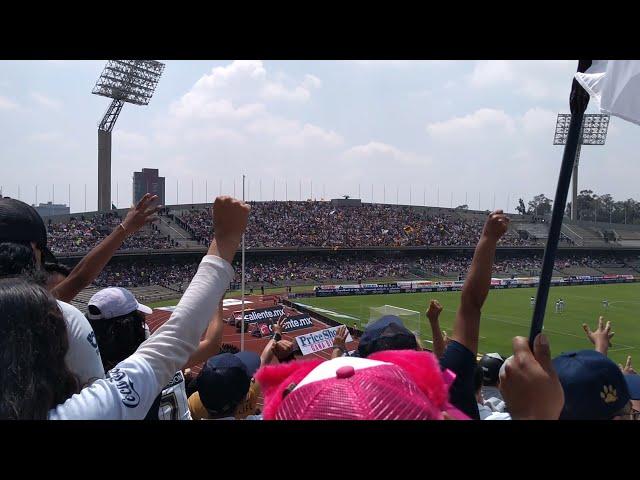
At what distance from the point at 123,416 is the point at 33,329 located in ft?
1.11

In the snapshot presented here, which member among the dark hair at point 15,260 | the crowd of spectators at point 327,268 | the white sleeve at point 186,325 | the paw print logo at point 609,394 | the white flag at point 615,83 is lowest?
the crowd of spectators at point 327,268

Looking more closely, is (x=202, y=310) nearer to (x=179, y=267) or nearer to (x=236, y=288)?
(x=236, y=288)

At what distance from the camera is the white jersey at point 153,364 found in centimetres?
137

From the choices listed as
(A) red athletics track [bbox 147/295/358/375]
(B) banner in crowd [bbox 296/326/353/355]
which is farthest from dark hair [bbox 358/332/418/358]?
(A) red athletics track [bbox 147/295/358/375]

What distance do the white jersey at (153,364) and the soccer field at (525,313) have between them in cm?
1477

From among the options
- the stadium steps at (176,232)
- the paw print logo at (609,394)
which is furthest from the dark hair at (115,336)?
the stadium steps at (176,232)

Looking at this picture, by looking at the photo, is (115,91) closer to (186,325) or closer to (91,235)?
(91,235)

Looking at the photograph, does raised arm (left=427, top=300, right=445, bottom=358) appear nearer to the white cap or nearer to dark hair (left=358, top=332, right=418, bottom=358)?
dark hair (left=358, top=332, right=418, bottom=358)

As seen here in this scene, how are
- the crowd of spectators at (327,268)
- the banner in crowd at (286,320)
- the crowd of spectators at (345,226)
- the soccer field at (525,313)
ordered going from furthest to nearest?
1. the crowd of spectators at (345,226)
2. the crowd of spectators at (327,268)
3. the soccer field at (525,313)
4. the banner in crowd at (286,320)

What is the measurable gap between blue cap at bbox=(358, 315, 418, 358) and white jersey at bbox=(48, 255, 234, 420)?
100cm

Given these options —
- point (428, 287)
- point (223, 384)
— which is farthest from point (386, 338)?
point (428, 287)

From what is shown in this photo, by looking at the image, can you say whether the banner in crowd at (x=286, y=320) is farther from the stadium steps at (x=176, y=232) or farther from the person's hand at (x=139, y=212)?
the stadium steps at (x=176, y=232)

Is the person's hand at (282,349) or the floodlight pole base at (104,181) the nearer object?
the person's hand at (282,349)
